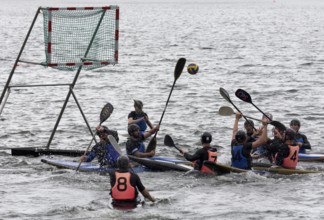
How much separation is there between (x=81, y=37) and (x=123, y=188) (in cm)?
642

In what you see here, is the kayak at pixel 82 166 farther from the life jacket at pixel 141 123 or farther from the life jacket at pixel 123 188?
the life jacket at pixel 123 188

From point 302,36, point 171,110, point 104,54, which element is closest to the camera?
point 104,54

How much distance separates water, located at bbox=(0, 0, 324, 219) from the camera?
61.5ft

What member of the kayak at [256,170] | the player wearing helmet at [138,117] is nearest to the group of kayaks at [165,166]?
the kayak at [256,170]

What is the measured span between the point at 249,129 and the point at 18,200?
6.47 meters

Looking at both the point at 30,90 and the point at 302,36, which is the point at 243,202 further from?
the point at 302,36

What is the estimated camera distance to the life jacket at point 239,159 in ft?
67.6

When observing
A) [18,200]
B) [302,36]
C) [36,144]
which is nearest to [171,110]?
[36,144]

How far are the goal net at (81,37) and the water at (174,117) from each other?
2.86 metres

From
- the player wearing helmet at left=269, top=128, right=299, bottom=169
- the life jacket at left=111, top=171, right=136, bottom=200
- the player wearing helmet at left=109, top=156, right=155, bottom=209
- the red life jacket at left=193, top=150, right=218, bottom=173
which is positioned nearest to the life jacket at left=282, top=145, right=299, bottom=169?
the player wearing helmet at left=269, top=128, right=299, bottom=169

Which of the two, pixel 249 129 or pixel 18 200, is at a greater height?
pixel 249 129

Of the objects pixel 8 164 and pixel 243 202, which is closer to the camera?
pixel 243 202

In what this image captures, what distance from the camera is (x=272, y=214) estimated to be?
18.2 metres

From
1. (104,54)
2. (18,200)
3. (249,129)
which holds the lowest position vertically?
(18,200)
